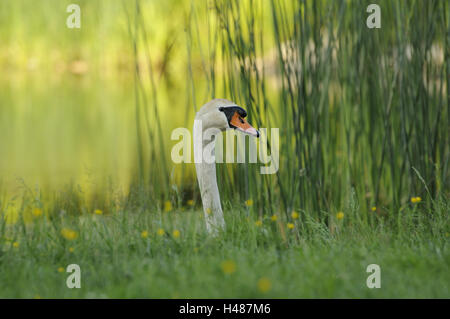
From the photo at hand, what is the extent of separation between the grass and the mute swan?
124 mm

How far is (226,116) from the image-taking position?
12.7ft

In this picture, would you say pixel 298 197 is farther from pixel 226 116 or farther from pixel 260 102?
pixel 260 102

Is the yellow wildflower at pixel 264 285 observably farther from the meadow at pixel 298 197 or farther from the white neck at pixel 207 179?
the white neck at pixel 207 179

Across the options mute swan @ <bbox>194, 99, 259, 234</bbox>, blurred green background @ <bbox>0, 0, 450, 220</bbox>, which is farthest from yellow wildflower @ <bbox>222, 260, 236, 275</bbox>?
blurred green background @ <bbox>0, 0, 450, 220</bbox>

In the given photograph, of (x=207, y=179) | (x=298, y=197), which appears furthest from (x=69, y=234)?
(x=298, y=197)

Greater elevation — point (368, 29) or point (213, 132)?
point (368, 29)

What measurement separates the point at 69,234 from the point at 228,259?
0.96 metres

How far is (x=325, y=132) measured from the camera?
15.0ft

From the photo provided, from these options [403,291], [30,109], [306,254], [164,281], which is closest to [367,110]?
[306,254]

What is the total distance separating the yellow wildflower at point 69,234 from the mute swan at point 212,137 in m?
0.83

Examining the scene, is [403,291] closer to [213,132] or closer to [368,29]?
[213,132]

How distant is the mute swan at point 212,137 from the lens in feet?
12.6
